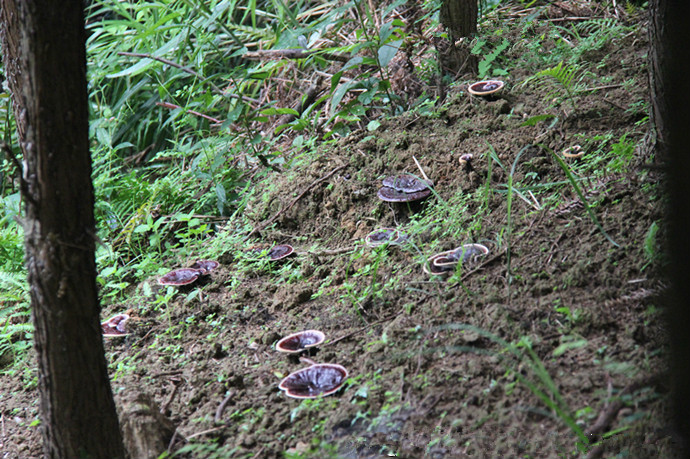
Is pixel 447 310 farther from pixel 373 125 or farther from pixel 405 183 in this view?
pixel 373 125

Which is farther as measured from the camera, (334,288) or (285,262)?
(285,262)

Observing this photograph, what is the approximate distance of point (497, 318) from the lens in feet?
6.97

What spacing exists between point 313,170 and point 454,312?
1963mm

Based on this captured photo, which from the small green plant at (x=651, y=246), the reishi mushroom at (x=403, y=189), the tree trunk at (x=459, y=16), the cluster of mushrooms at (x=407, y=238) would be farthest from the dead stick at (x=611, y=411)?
the tree trunk at (x=459, y=16)

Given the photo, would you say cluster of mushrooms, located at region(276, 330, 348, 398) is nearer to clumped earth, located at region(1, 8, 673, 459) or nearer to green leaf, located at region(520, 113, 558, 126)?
clumped earth, located at region(1, 8, 673, 459)

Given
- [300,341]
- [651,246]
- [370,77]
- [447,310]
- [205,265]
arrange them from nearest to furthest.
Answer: [651,246], [447,310], [300,341], [205,265], [370,77]

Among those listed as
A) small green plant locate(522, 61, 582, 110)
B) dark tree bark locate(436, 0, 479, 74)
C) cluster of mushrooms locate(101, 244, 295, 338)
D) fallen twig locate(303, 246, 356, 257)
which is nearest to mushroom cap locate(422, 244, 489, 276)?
fallen twig locate(303, 246, 356, 257)

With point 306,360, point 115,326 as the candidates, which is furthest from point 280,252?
point 306,360

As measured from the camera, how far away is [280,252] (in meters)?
3.39

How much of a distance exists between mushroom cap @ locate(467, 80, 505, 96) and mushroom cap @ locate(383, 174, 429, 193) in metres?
0.76

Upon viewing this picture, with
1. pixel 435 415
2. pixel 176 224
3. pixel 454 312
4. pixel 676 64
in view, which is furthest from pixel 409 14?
pixel 676 64

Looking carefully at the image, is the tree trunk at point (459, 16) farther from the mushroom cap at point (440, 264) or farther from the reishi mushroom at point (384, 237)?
the mushroom cap at point (440, 264)

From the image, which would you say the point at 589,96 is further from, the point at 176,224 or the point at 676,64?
the point at 176,224

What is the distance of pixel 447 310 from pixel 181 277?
173 cm
